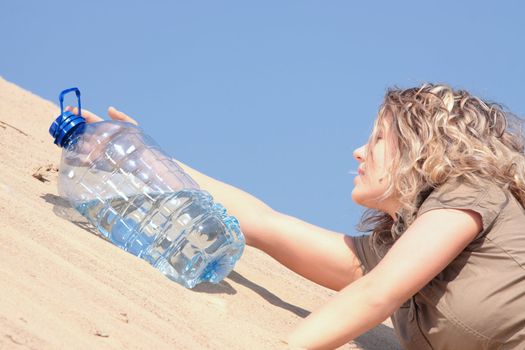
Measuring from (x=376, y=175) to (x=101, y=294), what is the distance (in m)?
1.10

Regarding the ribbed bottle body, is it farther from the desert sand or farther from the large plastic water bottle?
the desert sand

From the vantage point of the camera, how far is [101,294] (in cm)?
253

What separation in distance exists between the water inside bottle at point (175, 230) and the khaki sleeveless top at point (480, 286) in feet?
2.56

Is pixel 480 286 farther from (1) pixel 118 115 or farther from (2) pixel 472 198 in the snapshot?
(1) pixel 118 115

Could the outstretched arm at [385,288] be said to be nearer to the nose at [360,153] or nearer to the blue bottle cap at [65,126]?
the nose at [360,153]

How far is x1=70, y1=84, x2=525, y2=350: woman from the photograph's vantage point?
2805mm

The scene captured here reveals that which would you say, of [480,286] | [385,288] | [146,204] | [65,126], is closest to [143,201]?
[146,204]

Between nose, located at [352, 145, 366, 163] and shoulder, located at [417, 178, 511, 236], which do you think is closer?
shoulder, located at [417, 178, 511, 236]

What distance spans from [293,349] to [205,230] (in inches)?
37.5

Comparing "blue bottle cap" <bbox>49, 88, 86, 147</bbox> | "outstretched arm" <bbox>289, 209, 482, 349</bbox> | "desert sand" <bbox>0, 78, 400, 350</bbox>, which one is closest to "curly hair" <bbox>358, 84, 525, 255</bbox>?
"outstretched arm" <bbox>289, 209, 482, 349</bbox>

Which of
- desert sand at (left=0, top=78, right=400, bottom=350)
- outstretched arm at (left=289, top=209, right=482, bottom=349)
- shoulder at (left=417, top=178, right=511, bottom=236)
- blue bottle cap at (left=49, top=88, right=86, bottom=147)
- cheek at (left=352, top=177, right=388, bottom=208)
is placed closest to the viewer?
desert sand at (left=0, top=78, right=400, bottom=350)

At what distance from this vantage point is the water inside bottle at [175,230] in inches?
137

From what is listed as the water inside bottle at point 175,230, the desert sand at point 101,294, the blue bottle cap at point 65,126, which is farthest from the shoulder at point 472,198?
the blue bottle cap at point 65,126

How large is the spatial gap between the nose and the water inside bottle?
55 cm
